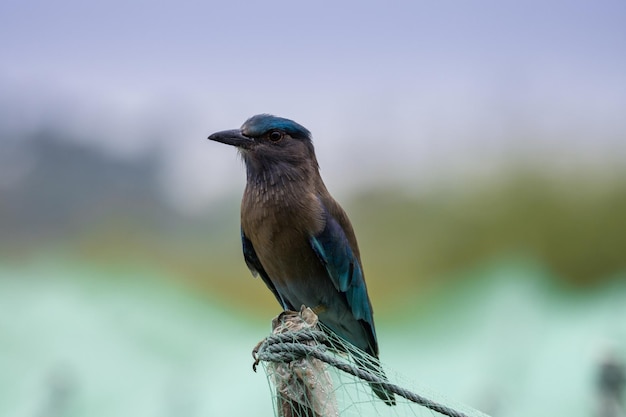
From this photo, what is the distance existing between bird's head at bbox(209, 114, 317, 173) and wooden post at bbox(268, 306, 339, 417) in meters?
0.96

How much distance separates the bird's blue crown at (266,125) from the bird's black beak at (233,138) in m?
0.02

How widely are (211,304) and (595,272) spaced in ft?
7.14

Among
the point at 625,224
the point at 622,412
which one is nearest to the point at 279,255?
the point at 622,412

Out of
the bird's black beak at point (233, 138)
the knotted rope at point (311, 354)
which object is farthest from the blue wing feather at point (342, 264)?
the knotted rope at point (311, 354)

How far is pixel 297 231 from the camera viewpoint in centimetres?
255

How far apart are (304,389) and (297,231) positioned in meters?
0.83

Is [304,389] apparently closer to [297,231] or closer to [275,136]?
[297,231]

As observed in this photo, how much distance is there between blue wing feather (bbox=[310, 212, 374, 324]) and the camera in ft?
8.42

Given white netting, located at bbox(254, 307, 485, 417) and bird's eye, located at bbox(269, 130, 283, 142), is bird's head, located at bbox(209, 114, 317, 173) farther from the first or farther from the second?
white netting, located at bbox(254, 307, 485, 417)

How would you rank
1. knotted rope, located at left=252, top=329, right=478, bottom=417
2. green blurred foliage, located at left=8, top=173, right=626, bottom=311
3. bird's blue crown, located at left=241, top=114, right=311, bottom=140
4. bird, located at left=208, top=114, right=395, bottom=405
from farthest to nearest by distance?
green blurred foliage, located at left=8, top=173, right=626, bottom=311 < bird's blue crown, located at left=241, top=114, right=311, bottom=140 < bird, located at left=208, top=114, right=395, bottom=405 < knotted rope, located at left=252, top=329, right=478, bottom=417

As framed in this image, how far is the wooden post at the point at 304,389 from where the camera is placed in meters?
1.78

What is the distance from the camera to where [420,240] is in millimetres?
4918

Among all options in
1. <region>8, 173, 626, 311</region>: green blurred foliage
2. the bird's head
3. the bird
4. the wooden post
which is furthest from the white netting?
<region>8, 173, 626, 311</region>: green blurred foliage

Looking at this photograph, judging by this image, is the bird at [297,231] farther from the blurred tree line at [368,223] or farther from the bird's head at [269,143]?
the blurred tree line at [368,223]
